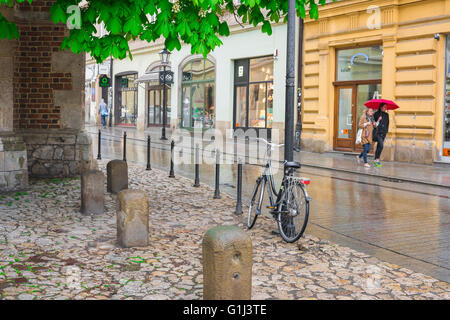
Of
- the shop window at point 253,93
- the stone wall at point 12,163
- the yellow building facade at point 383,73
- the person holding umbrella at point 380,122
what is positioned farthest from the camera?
the shop window at point 253,93

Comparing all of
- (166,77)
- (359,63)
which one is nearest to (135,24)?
(359,63)

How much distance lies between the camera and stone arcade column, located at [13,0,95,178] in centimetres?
1139

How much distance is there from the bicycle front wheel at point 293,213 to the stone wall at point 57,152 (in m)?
6.23

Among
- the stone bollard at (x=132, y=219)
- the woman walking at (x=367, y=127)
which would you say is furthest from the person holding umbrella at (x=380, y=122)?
the stone bollard at (x=132, y=219)

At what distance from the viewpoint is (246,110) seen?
26.0 meters

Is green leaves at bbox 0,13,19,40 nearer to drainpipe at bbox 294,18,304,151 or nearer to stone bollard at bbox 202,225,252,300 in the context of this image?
stone bollard at bbox 202,225,252,300

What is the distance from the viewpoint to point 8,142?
9.82m

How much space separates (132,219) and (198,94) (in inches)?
963

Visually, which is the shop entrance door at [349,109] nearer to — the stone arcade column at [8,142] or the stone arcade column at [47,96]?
the stone arcade column at [47,96]

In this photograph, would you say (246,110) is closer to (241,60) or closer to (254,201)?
(241,60)

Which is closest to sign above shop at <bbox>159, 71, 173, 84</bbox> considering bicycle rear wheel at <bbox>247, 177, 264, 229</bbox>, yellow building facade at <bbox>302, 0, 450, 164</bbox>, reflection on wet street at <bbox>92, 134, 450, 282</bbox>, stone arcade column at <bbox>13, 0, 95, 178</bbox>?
yellow building facade at <bbox>302, 0, 450, 164</bbox>

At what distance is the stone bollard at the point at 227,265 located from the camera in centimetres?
403
